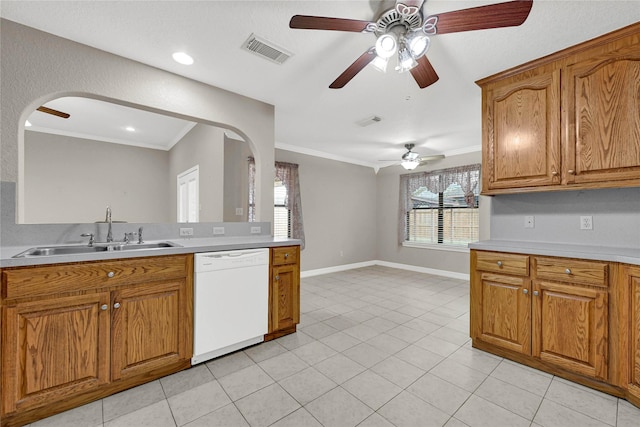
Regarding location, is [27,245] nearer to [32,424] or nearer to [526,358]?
[32,424]

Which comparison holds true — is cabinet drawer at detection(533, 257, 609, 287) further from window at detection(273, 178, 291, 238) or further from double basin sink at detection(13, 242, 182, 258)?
window at detection(273, 178, 291, 238)

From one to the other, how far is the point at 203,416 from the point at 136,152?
5503 mm

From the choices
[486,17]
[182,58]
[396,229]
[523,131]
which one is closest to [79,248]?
[182,58]

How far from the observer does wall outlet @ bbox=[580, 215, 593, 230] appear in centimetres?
217

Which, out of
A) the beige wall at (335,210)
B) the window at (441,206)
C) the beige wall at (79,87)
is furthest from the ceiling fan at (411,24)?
the window at (441,206)

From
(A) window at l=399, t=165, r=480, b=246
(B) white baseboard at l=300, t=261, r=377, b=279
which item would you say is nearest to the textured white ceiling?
(A) window at l=399, t=165, r=480, b=246

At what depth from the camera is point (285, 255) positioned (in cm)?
255

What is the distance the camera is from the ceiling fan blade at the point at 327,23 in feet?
4.74

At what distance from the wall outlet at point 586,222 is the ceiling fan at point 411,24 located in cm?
177

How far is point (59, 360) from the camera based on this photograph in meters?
1.51

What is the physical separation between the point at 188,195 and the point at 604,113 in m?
5.31

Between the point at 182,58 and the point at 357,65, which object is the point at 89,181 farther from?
the point at 357,65

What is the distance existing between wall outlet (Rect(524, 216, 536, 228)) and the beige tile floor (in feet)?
3.97

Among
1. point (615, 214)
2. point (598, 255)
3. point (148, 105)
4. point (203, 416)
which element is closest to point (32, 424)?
point (203, 416)
